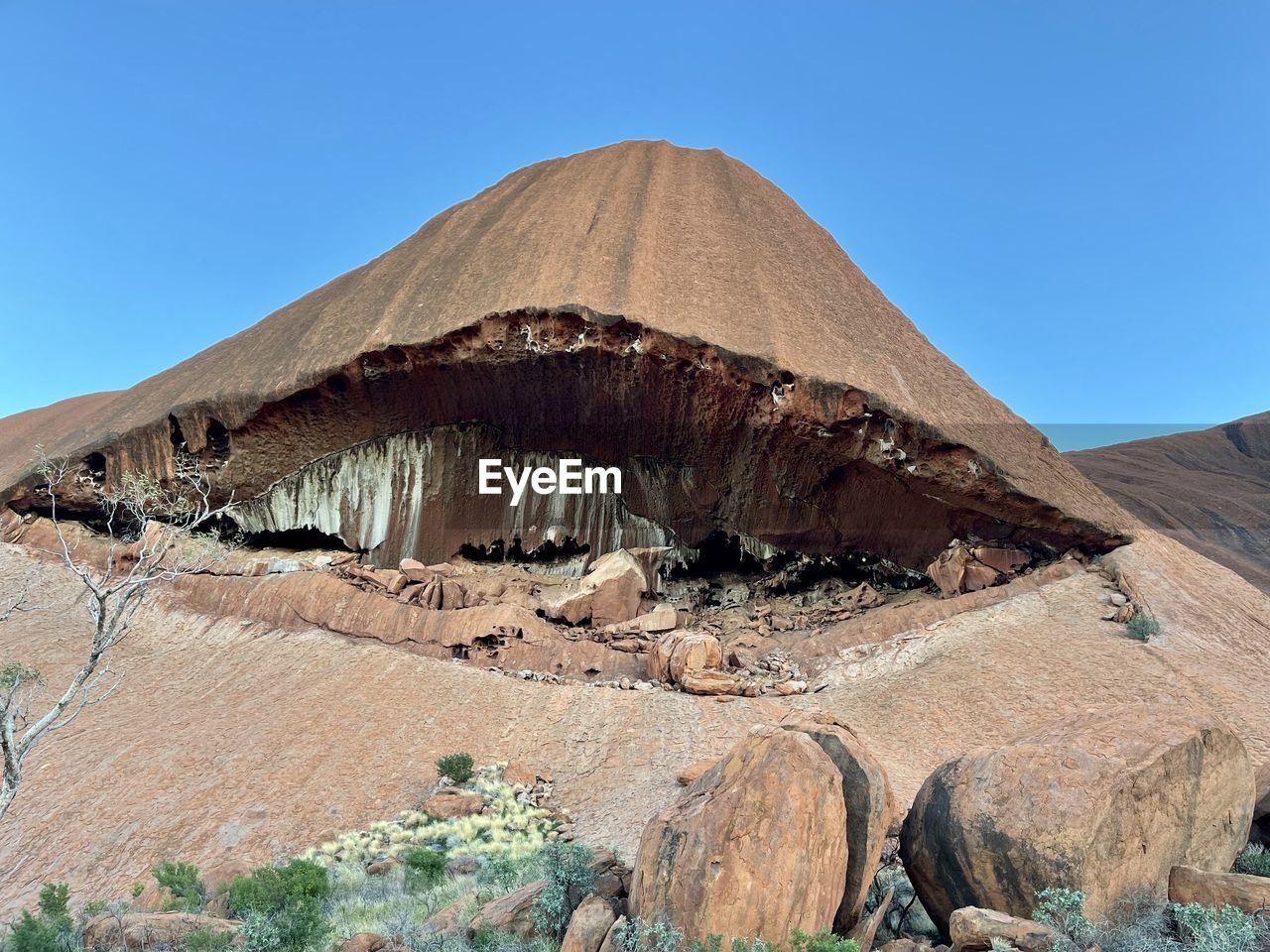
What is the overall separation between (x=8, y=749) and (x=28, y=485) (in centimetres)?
1344

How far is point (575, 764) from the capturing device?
1255 cm

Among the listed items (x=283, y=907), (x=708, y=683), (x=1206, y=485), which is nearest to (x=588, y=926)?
(x=283, y=907)

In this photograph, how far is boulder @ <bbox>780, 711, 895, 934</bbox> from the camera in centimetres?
559

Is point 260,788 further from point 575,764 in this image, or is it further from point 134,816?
point 575,764

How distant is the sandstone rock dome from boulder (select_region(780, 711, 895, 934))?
9593 mm

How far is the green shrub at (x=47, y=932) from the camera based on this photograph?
19.9ft

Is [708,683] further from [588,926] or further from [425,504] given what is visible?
[588,926]

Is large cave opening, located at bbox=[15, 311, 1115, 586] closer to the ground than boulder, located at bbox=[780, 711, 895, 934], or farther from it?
farther from it

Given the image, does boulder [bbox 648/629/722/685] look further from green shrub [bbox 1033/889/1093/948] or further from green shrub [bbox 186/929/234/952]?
green shrub [bbox 1033/889/1093/948]

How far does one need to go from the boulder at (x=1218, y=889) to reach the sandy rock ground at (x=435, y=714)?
4.89 metres

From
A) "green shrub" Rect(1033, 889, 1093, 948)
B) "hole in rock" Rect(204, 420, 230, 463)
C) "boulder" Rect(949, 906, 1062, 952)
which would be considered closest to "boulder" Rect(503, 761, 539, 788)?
"boulder" Rect(949, 906, 1062, 952)

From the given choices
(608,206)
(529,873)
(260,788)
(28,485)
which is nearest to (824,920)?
(529,873)

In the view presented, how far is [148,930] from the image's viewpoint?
21.2 ft

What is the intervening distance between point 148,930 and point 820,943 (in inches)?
208
